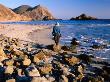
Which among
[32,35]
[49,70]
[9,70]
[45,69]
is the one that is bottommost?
[32,35]

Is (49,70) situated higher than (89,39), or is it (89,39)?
(49,70)

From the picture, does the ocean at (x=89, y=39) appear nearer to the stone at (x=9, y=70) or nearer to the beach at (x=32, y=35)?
the beach at (x=32, y=35)

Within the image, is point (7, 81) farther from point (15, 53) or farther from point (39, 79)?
point (15, 53)

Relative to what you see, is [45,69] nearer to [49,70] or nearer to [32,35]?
[49,70]

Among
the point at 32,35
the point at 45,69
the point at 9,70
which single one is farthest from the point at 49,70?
the point at 32,35

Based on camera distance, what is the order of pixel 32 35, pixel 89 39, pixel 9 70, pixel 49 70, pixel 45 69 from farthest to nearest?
pixel 32 35
pixel 89 39
pixel 49 70
pixel 45 69
pixel 9 70

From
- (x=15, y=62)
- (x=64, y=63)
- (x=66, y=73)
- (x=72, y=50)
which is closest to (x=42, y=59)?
(x=64, y=63)

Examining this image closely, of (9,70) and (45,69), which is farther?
(45,69)

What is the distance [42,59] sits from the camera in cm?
1384

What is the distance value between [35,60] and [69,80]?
9.47 ft

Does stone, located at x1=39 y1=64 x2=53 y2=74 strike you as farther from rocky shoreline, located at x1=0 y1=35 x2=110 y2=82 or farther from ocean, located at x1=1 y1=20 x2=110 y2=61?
ocean, located at x1=1 y1=20 x2=110 y2=61

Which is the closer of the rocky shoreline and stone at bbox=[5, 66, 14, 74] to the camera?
the rocky shoreline

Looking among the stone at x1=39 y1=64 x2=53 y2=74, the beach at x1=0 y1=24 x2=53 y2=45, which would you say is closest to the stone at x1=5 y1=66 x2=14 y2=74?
the stone at x1=39 y1=64 x2=53 y2=74

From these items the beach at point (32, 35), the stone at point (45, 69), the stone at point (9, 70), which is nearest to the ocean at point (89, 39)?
the beach at point (32, 35)
